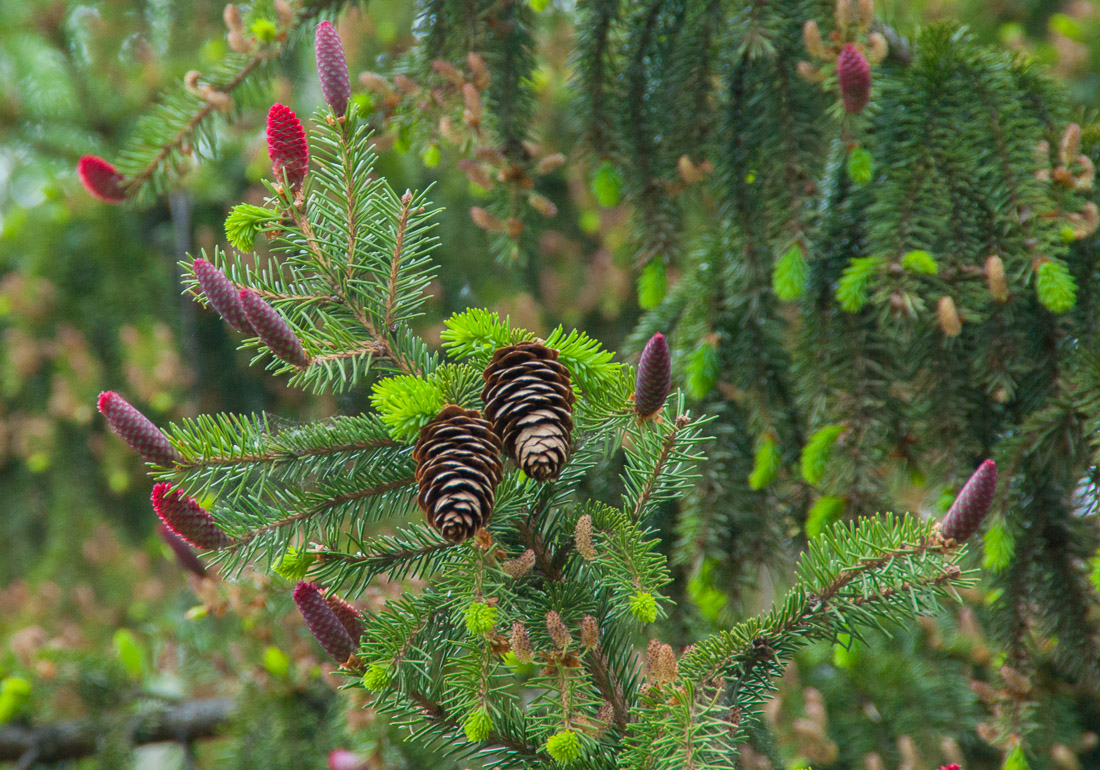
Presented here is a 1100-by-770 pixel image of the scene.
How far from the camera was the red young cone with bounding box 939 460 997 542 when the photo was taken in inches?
23.7

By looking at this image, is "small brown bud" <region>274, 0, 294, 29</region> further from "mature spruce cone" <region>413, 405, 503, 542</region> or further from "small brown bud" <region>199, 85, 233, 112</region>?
"mature spruce cone" <region>413, 405, 503, 542</region>

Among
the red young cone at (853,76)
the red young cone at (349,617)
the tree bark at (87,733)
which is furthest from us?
the tree bark at (87,733)

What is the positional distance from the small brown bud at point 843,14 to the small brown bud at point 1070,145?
0.98 ft

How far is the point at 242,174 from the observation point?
2.39m

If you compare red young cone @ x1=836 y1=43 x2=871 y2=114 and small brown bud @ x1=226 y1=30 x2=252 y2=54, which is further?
small brown bud @ x1=226 y1=30 x2=252 y2=54

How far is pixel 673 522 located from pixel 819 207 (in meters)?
0.52

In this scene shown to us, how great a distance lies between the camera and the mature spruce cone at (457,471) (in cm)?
58

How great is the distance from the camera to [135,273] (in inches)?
90.0

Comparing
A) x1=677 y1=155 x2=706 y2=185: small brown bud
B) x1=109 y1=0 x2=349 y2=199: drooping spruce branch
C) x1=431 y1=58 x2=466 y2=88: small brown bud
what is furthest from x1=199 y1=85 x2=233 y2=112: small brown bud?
x1=677 y1=155 x2=706 y2=185: small brown bud

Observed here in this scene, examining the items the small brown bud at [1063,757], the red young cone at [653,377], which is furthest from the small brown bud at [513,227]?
the small brown bud at [1063,757]

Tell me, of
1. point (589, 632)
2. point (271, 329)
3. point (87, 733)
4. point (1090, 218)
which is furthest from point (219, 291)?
point (87, 733)

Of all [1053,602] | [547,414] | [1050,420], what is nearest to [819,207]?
[1050,420]

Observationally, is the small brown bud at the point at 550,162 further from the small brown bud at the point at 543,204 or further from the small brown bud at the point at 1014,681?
the small brown bud at the point at 1014,681

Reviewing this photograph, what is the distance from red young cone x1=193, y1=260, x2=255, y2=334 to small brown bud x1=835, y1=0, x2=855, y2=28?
83cm
